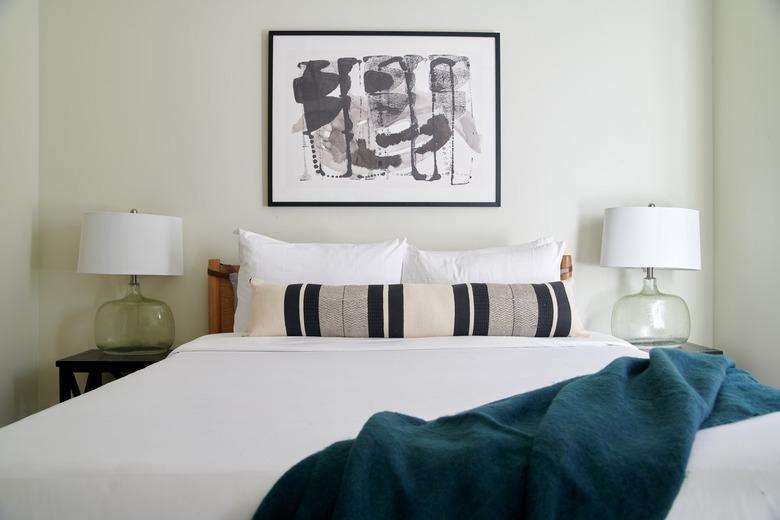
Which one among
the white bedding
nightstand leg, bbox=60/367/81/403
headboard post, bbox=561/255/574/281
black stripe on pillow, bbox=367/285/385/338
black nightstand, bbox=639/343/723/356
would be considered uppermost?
headboard post, bbox=561/255/574/281

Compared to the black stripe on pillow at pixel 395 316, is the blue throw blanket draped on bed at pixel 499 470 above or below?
below

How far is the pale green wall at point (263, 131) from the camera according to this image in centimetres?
314

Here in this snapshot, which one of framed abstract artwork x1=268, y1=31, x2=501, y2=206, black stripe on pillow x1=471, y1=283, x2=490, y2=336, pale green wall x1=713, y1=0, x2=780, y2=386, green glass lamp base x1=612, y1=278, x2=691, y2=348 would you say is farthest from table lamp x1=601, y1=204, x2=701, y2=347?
black stripe on pillow x1=471, y1=283, x2=490, y2=336

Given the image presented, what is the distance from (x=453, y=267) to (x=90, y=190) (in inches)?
70.5

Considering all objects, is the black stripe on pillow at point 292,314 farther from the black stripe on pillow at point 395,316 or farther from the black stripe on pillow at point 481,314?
the black stripe on pillow at point 481,314

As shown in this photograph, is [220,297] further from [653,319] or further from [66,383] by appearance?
[653,319]

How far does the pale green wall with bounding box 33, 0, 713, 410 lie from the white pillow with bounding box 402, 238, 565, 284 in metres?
0.35

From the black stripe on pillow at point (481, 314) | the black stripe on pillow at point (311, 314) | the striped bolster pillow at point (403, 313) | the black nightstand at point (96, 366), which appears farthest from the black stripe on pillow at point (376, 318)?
the black nightstand at point (96, 366)

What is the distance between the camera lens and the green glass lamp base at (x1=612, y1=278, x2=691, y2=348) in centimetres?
291

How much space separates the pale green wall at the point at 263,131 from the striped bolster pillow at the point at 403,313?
2.38ft

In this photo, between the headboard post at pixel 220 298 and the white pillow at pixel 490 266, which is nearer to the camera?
the white pillow at pixel 490 266

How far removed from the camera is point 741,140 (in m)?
3.01

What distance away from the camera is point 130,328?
2.90 m

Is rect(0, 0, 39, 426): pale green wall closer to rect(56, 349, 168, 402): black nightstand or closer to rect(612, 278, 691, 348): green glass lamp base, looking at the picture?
rect(56, 349, 168, 402): black nightstand
